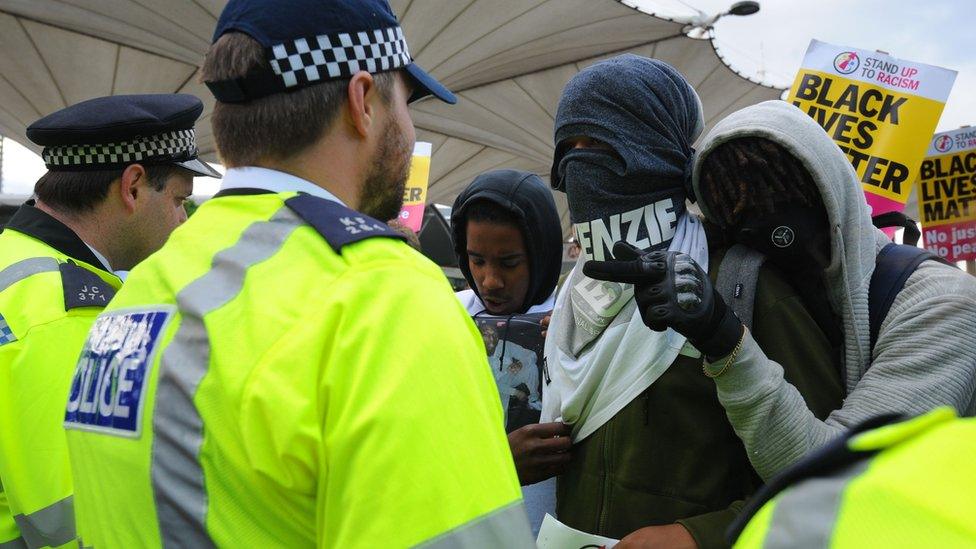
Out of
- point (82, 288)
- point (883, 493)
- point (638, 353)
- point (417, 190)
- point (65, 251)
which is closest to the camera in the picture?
point (883, 493)

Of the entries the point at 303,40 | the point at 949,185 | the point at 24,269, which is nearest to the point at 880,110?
the point at 949,185

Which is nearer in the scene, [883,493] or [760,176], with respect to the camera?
[883,493]

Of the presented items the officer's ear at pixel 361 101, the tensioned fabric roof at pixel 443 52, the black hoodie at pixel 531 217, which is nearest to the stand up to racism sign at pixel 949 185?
the black hoodie at pixel 531 217

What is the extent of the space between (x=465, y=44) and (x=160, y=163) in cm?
1590

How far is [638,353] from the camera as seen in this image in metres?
1.90

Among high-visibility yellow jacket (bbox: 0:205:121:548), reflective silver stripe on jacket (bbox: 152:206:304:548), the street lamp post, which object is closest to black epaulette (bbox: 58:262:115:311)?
high-visibility yellow jacket (bbox: 0:205:121:548)

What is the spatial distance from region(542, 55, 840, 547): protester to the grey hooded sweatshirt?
3.7 inches

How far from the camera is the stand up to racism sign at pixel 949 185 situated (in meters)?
6.10

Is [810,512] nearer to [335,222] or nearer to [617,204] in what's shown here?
[335,222]

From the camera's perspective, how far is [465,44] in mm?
17984

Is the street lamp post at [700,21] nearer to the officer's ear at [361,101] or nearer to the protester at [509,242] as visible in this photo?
the protester at [509,242]

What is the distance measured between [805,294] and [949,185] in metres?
5.25

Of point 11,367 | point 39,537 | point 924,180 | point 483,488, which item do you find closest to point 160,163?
point 11,367

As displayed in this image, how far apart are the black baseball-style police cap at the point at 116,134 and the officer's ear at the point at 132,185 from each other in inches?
1.0
